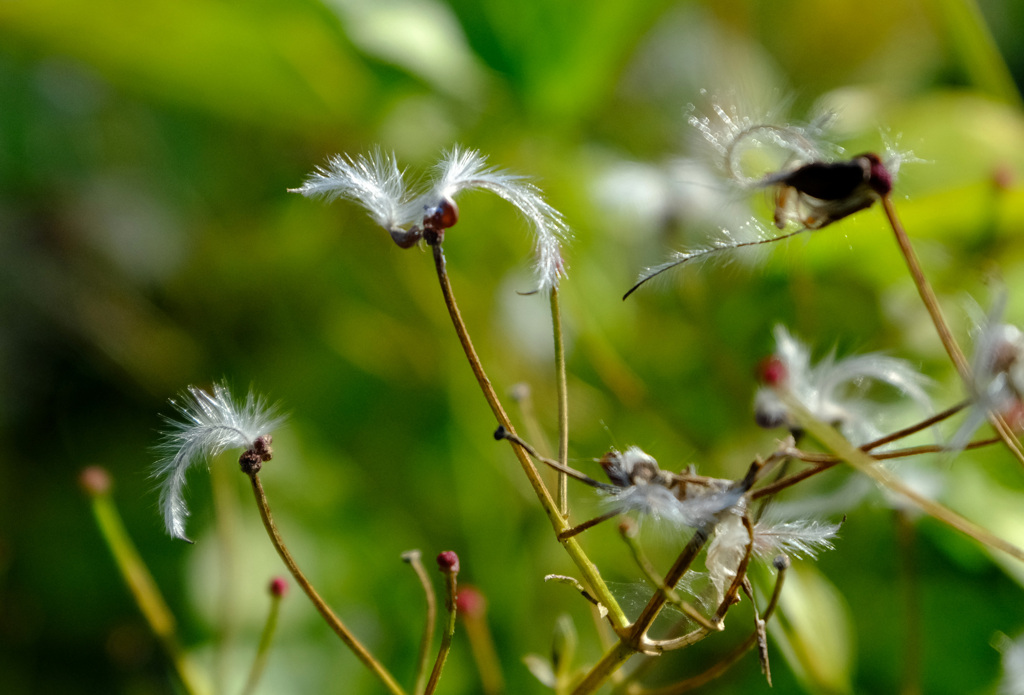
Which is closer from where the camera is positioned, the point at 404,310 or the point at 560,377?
the point at 560,377

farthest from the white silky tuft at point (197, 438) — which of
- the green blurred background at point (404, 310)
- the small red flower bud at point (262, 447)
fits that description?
the green blurred background at point (404, 310)

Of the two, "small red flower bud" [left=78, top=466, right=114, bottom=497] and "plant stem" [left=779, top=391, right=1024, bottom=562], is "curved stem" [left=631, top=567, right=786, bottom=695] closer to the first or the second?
"plant stem" [left=779, top=391, right=1024, bottom=562]

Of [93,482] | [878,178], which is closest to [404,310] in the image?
[93,482]

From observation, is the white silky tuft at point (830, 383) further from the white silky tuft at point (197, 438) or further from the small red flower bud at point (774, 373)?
the white silky tuft at point (197, 438)

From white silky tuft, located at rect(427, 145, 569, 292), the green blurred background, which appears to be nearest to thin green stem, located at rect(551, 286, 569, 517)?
white silky tuft, located at rect(427, 145, 569, 292)

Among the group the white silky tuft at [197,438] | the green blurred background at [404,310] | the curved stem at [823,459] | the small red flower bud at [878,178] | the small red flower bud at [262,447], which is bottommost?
the curved stem at [823,459]

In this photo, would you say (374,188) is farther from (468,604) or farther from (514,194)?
(468,604)

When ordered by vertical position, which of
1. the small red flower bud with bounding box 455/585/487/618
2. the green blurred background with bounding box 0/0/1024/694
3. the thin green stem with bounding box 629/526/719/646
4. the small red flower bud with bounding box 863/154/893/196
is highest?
the green blurred background with bounding box 0/0/1024/694
